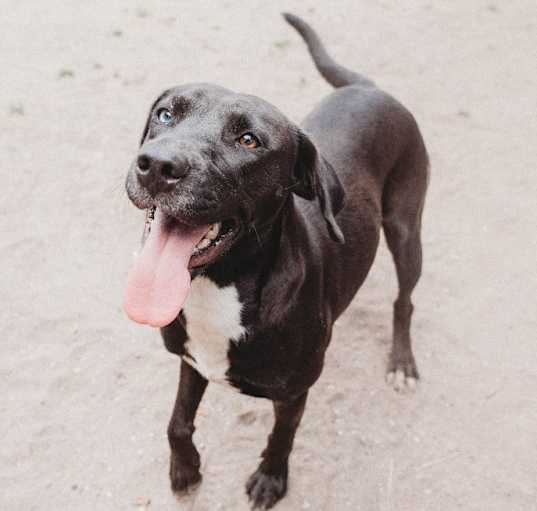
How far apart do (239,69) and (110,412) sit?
4.63 metres

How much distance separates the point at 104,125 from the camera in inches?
253

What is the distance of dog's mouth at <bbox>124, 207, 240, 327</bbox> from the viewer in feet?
8.21

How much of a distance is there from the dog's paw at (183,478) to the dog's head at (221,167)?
1409mm

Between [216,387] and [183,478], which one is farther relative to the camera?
[216,387]

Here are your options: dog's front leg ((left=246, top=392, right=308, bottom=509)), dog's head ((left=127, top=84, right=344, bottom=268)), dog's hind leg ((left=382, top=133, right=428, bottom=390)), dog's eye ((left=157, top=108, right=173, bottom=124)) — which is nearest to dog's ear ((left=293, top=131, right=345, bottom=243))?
Answer: dog's head ((left=127, top=84, right=344, bottom=268))

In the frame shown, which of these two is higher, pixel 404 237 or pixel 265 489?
pixel 404 237

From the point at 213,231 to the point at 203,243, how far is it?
0.20 feet

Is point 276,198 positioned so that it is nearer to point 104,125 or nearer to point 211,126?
point 211,126

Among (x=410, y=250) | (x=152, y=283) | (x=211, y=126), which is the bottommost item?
(x=410, y=250)

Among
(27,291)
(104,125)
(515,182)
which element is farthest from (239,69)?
(27,291)

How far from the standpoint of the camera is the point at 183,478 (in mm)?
3502

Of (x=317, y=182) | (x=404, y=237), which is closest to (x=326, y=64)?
(x=404, y=237)

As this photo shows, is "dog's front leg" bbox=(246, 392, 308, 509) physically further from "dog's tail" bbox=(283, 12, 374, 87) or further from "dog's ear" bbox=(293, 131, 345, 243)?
"dog's tail" bbox=(283, 12, 374, 87)

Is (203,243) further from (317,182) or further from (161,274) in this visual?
(317,182)
